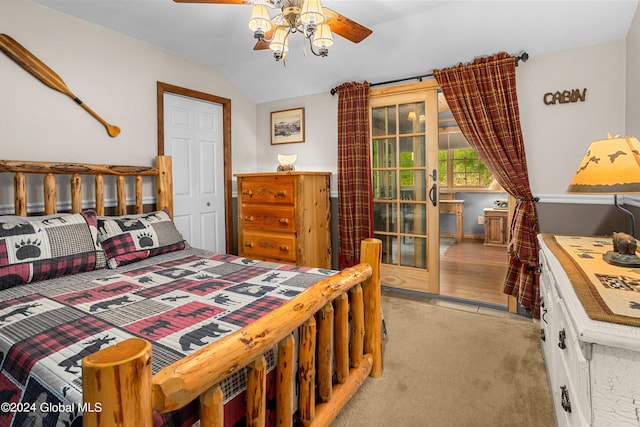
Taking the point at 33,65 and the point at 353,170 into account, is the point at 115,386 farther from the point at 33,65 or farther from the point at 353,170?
the point at 353,170

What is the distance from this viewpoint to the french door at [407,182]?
10.6ft

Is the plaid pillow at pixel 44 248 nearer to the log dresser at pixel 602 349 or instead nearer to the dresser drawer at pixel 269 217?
the dresser drawer at pixel 269 217

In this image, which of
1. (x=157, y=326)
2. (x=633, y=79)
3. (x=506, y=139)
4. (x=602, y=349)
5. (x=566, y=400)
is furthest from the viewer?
(x=506, y=139)

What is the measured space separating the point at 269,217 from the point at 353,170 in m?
1.00

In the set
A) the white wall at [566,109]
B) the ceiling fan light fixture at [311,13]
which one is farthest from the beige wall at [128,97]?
the ceiling fan light fixture at [311,13]

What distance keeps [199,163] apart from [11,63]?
1.65 meters

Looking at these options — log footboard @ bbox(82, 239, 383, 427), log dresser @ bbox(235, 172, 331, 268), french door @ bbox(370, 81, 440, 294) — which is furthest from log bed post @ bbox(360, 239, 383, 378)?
french door @ bbox(370, 81, 440, 294)

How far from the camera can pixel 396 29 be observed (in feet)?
9.46

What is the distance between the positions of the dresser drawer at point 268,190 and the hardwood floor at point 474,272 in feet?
6.03

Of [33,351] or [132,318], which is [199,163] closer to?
[132,318]

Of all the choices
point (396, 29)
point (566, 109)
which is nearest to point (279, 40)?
point (396, 29)

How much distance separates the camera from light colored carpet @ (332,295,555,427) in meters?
1.64

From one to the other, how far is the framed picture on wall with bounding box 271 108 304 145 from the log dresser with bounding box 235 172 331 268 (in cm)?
71

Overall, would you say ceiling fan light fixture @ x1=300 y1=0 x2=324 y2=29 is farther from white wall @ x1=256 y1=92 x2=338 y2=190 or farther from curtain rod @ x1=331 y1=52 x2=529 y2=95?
white wall @ x1=256 y1=92 x2=338 y2=190
